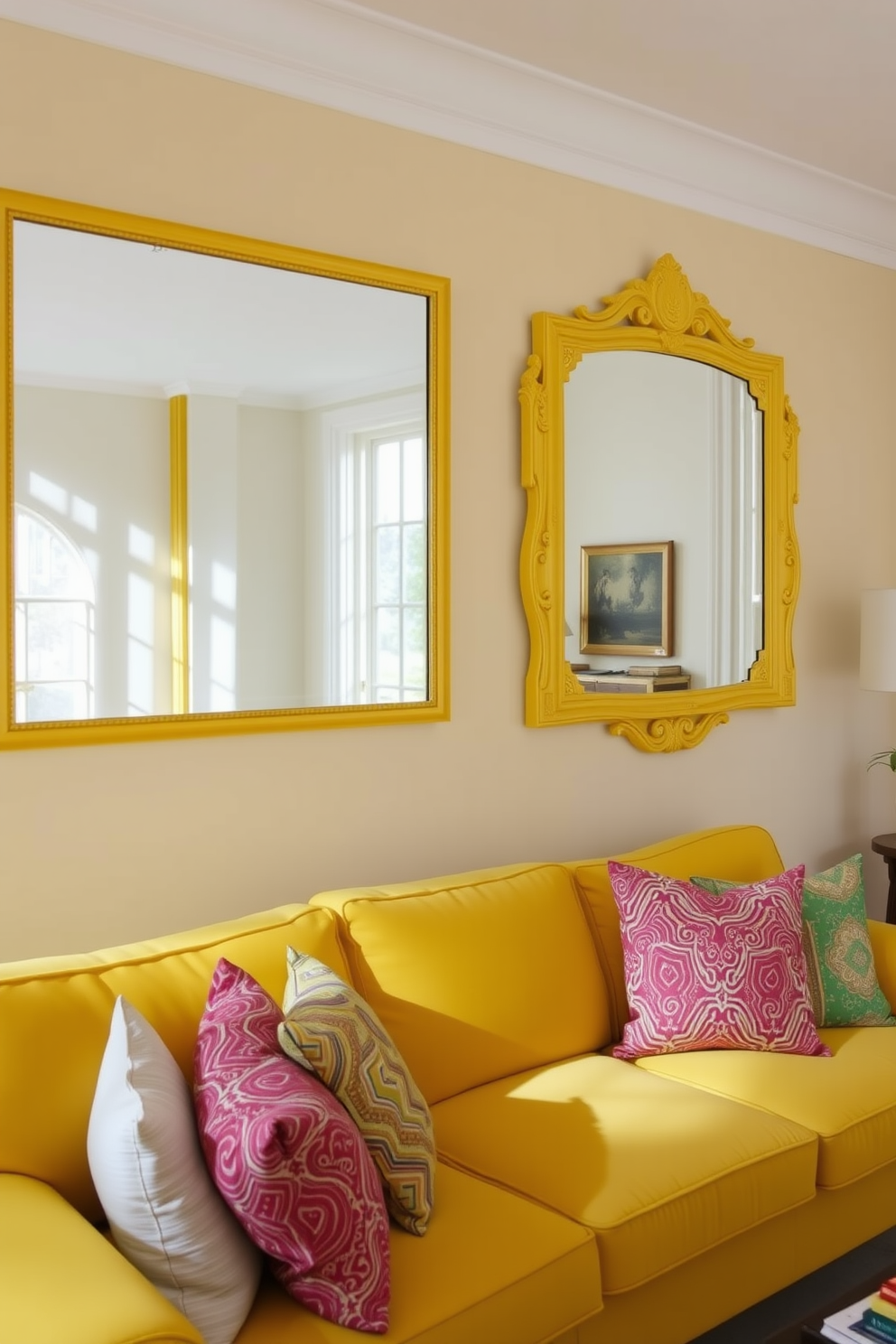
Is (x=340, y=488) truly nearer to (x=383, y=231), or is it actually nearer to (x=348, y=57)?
(x=383, y=231)

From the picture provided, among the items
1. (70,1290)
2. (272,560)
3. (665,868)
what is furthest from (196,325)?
(70,1290)

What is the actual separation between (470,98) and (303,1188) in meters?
2.46

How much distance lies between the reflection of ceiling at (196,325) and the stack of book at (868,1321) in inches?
79.3

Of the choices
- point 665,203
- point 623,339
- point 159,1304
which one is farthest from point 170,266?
point 159,1304

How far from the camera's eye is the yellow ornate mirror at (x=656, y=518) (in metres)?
3.12

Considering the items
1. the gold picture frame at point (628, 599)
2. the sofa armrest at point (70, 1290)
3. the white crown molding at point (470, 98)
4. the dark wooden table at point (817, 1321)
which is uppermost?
the white crown molding at point (470, 98)

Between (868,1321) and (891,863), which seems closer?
(868,1321)

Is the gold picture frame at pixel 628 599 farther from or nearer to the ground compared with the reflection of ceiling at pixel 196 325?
nearer to the ground

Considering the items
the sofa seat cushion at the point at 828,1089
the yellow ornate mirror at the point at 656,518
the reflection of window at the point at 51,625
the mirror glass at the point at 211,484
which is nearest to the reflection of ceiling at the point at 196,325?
the mirror glass at the point at 211,484

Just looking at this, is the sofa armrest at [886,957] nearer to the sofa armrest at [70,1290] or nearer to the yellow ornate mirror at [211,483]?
the yellow ornate mirror at [211,483]

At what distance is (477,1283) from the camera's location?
1740mm

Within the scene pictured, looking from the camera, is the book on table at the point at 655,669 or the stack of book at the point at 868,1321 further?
the book on table at the point at 655,669

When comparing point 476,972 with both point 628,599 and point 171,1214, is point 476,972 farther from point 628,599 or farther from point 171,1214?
point 628,599

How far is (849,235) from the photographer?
3.88 meters
